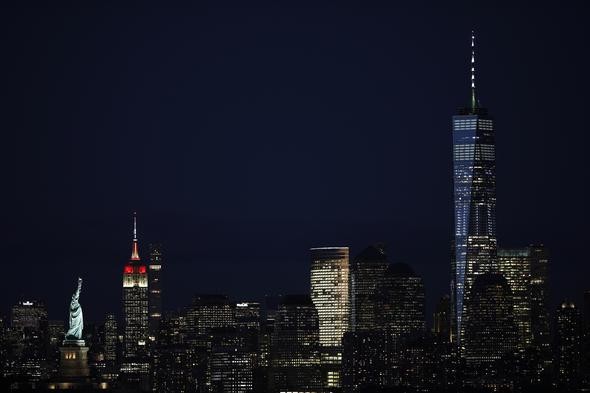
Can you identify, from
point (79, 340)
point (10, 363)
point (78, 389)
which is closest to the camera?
point (78, 389)

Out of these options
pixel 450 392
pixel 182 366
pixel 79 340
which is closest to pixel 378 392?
pixel 450 392

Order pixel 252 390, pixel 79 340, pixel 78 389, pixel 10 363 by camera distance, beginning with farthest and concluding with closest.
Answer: pixel 252 390
pixel 10 363
pixel 79 340
pixel 78 389

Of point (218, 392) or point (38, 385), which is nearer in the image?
point (38, 385)

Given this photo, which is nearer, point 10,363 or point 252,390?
point 10,363

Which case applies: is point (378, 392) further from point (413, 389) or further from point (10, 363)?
point (10, 363)

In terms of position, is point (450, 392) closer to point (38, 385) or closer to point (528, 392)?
point (528, 392)

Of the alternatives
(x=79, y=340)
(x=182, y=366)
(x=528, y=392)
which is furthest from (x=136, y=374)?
(x=79, y=340)
